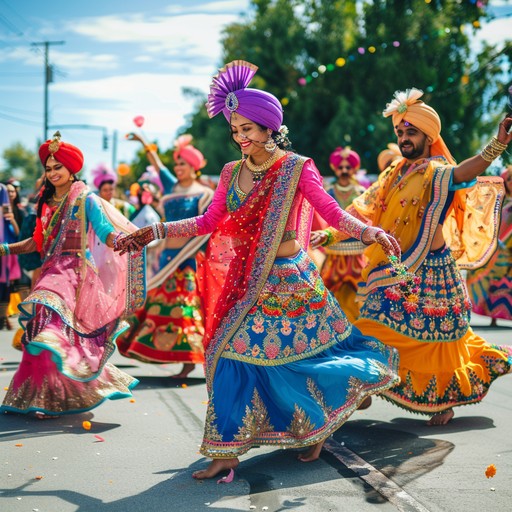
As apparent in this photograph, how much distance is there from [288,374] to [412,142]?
221 centimetres

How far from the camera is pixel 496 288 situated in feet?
39.2

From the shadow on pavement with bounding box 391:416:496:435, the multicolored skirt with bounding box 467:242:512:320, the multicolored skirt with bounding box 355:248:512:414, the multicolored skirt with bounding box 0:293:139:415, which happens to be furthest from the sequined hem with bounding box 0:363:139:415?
the multicolored skirt with bounding box 467:242:512:320

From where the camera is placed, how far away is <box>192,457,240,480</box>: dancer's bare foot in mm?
4758

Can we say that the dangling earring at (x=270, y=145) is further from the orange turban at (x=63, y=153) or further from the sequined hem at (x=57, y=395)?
the sequined hem at (x=57, y=395)

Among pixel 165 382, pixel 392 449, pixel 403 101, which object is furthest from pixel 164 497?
pixel 165 382

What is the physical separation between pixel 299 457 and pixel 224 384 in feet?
2.57

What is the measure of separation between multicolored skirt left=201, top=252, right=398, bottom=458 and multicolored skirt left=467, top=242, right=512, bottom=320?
7.14 meters

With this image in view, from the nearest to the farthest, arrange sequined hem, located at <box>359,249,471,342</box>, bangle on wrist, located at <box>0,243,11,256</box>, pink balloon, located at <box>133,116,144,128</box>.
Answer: sequined hem, located at <box>359,249,471,342</box>
bangle on wrist, located at <box>0,243,11,256</box>
pink balloon, located at <box>133,116,144,128</box>

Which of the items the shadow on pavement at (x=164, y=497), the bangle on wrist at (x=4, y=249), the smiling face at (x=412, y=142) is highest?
the smiling face at (x=412, y=142)

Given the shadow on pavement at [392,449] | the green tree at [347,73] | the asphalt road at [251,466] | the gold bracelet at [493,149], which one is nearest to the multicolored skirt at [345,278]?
the asphalt road at [251,466]

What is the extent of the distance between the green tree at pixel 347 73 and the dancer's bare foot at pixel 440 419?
2564 centimetres

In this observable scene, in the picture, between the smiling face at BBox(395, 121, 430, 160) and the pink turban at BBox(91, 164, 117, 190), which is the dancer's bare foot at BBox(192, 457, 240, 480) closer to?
the smiling face at BBox(395, 121, 430, 160)

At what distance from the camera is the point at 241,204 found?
5.05m

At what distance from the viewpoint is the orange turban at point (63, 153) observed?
21.4 ft
